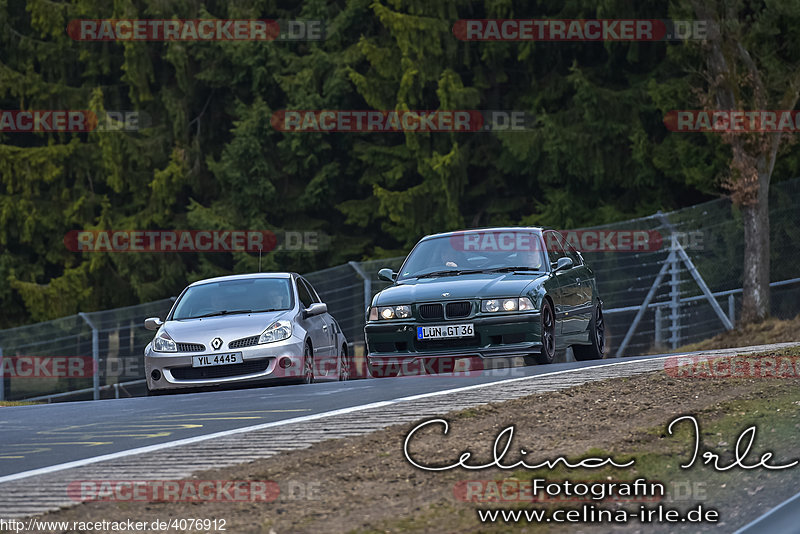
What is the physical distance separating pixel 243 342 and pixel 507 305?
3.04 m

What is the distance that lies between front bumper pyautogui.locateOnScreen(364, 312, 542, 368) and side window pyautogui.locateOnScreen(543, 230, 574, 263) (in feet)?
5.73

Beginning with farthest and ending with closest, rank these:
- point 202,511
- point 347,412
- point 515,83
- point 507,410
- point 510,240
Result: point 515,83 → point 510,240 → point 347,412 → point 507,410 → point 202,511

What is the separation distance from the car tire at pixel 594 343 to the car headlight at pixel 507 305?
2889 millimetres

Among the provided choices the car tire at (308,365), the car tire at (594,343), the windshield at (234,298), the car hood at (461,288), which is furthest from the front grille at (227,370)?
the car tire at (594,343)

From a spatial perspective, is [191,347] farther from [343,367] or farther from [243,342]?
[343,367]

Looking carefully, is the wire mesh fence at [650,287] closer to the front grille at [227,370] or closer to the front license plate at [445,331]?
the front grille at [227,370]

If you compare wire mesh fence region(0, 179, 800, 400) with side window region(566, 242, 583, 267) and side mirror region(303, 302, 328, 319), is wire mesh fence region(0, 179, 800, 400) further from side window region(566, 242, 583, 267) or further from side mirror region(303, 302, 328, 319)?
side mirror region(303, 302, 328, 319)

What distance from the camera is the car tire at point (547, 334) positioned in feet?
46.4

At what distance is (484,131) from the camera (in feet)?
107

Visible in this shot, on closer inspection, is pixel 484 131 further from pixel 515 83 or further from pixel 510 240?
pixel 510 240

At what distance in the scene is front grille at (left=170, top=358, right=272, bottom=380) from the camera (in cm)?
1468

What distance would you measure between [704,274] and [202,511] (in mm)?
17020

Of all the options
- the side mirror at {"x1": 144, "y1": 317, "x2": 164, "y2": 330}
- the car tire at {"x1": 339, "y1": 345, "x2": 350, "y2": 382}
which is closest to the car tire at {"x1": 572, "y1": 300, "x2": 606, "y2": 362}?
the car tire at {"x1": 339, "y1": 345, "x2": 350, "y2": 382}

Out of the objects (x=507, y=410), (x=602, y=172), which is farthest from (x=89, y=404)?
(x=602, y=172)
